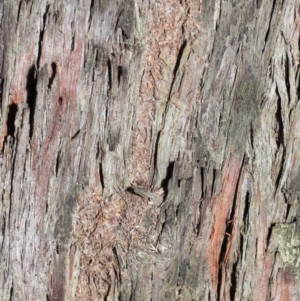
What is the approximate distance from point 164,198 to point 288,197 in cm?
40

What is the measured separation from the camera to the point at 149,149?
1.67 meters

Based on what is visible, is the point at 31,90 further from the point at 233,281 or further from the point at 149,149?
the point at 233,281

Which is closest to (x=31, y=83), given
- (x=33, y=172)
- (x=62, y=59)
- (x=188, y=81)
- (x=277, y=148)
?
(x=62, y=59)

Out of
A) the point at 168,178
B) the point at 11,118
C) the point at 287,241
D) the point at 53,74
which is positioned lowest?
the point at 287,241

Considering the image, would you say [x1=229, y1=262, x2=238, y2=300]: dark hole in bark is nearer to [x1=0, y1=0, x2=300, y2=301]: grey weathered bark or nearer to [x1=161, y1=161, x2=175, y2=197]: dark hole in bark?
[x1=0, y1=0, x2=300, y2=301]: grey weathered bark

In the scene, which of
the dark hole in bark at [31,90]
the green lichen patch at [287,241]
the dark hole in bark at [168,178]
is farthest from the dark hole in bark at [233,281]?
the dark hole in bark at [31,90]

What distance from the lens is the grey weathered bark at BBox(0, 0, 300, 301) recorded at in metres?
1.58

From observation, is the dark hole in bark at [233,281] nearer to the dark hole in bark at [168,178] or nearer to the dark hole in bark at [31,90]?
the dark hole in bark at [168,178]

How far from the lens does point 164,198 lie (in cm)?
166

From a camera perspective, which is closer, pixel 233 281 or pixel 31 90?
pixel 31 90

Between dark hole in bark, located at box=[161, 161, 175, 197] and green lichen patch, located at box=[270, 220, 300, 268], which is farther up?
dark hole in bark, located at box=[161, 161, 175, 197]

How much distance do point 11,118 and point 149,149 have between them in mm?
437

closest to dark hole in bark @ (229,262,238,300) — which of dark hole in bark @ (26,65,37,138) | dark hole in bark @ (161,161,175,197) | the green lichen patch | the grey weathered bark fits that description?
the grey weathered bark

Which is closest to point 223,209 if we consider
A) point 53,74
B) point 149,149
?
point 149,149
